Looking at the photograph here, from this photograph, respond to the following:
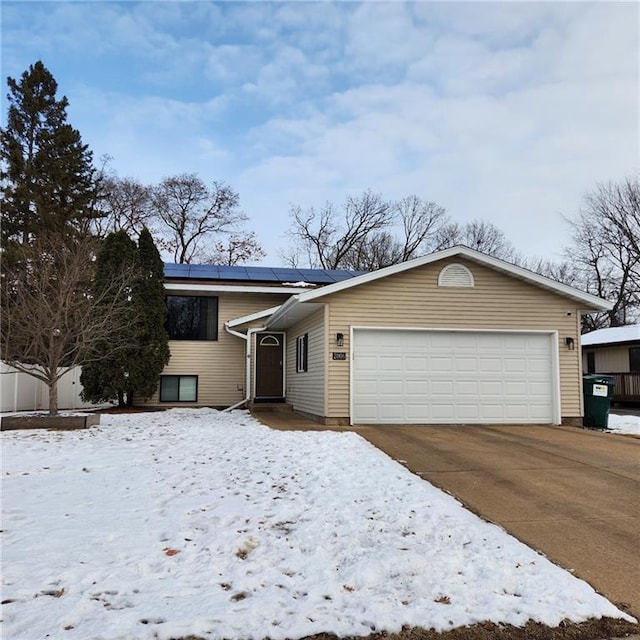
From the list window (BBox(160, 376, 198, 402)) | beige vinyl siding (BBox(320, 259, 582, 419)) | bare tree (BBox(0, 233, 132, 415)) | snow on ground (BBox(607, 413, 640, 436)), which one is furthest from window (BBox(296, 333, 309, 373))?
snow on ground (BBox(607, 413, 640, 436))

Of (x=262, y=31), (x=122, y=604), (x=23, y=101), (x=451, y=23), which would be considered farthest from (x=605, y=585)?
(x=23, y=101)

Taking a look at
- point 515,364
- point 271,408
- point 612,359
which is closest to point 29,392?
point 271,408

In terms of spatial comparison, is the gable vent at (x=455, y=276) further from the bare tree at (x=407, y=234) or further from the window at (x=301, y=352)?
the bare tree at (x=407, y=234)

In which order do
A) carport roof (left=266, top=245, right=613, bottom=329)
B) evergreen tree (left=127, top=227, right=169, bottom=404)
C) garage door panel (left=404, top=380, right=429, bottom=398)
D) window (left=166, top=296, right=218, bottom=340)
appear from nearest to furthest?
carport roof (left=266, top=245, right=613, bottom=329), garage door panel (left=404, top=380, right=429, bottom=398), evergreen tree (left=127, top=227, right=169, bottom=404), window (left=166, top=296, right=218, bottom=340)

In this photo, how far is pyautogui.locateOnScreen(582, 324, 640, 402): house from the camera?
20500 millimetres

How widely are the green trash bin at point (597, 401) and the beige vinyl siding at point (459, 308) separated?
487 millimetres

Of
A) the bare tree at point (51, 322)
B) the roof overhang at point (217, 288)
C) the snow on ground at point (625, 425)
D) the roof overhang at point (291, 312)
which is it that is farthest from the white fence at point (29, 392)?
the snow on ground at point (625, 425)

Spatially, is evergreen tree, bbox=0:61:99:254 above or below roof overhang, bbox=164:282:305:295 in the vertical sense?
above

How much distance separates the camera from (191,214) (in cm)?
2973

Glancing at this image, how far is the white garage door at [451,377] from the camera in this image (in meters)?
10.9

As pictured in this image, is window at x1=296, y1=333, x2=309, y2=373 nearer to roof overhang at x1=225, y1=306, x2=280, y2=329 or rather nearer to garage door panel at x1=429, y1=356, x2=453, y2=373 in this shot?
roof overhang at x1=225, y1=306, x2=280, y2=329

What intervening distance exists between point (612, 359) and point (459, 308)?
14.8 metres

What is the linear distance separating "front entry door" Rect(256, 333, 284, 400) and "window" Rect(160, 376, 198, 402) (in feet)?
Result: 6.89

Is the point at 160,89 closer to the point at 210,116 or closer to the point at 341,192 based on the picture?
the point at 210,116
